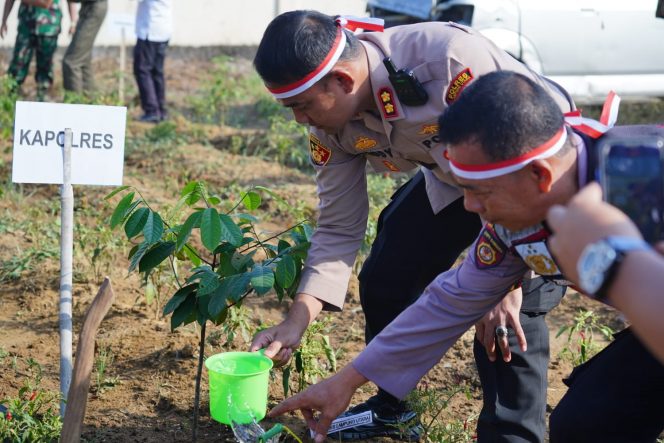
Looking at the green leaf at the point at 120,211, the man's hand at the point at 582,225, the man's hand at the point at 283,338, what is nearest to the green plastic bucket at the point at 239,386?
the man's hand at the point at 283,338

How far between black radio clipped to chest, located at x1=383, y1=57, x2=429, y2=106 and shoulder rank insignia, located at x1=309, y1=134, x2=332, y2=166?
0.31m

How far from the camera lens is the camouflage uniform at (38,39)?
26.3 feet

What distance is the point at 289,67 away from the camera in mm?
2535

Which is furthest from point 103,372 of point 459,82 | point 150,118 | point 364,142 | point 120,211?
point 150,118

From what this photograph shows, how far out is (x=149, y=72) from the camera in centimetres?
766

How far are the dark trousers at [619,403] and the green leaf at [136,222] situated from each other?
4.19 feet

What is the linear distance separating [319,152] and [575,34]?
4.79 m

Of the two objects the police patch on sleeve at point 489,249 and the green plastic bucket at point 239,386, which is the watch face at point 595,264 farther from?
the green plastic bucket at point 239,386

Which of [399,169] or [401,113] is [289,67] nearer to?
[401,113]

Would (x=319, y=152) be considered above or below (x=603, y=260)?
below

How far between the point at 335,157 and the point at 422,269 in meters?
0.45

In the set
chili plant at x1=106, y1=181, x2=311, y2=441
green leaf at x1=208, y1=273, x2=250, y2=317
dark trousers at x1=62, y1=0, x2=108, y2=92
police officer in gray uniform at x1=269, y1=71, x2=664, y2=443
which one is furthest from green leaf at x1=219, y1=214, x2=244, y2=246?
dark trousers at x1=62, y1=0, x2=108, y2=92

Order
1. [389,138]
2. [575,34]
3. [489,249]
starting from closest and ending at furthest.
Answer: [489,249]
[389,138]
[575,34]

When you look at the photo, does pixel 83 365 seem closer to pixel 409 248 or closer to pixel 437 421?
pixel 409 248
